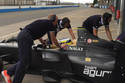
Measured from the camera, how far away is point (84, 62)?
3.21m

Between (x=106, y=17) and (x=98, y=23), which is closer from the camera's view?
(x=106, y=17)

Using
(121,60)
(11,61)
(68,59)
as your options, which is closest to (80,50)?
(68,59)

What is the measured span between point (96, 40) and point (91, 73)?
654 millimetres

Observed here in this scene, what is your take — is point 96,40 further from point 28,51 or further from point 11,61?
point 11,61

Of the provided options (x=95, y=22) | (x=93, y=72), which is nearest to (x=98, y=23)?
(x=95, y=22)

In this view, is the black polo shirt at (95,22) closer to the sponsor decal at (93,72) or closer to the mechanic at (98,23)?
the mechanic at (98,23)

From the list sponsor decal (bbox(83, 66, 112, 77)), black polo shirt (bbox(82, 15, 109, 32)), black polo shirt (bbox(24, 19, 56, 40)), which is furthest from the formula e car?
black polo shirt (bbox(82, 15, 109, 32))

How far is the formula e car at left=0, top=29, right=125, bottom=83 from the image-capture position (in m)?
2.96

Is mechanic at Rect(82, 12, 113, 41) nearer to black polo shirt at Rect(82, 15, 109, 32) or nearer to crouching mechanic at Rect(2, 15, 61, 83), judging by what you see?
black polo shirt at Rect(82, 15, 109, 32)

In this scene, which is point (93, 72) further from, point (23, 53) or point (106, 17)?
point (106, 17)

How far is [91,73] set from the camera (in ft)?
10.3

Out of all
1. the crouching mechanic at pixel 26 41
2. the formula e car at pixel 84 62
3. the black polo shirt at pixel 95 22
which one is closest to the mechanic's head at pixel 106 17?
the black polo shirt at pixel 95 22

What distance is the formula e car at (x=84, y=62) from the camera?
296cm

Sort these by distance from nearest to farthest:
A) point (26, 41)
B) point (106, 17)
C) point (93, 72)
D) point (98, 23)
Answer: point (26, 41)
point (93, 72)
point (106, 17)
point (98, 23)
